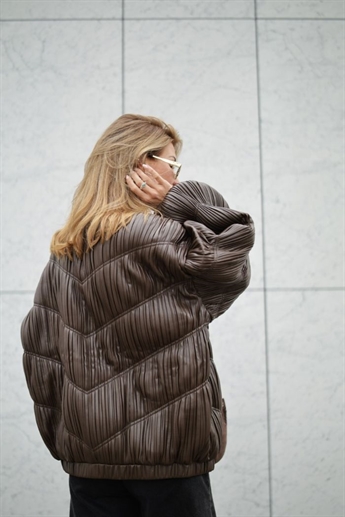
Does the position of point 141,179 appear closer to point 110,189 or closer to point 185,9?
point 110,189

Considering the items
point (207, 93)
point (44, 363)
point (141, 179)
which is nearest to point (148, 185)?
point (141, 179)

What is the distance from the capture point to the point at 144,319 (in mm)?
1883

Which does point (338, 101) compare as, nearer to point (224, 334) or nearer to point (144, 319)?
point (224, 334)

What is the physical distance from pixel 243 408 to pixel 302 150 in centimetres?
134

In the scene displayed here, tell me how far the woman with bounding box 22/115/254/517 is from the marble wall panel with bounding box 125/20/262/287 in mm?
1829

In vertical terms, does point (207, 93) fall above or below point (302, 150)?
above

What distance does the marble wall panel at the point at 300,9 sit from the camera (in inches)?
154

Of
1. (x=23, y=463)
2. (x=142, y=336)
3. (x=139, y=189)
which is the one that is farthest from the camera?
(x=23, y=463)

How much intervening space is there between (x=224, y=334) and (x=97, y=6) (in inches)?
71.3

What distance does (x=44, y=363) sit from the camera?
209 cm

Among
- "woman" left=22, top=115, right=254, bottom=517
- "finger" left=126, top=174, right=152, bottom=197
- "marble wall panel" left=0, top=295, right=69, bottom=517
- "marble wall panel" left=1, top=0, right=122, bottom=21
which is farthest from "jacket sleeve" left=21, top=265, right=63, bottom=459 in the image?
"marble wall panel" left=1, top=0, right=122, bottom=21

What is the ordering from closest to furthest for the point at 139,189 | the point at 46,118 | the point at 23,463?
the point at 139,189 < the point at 23,463 < the point at 46,118

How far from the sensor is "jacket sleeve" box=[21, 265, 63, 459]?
208cm

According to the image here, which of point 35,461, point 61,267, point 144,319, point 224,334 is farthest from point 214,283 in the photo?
point 35,461
